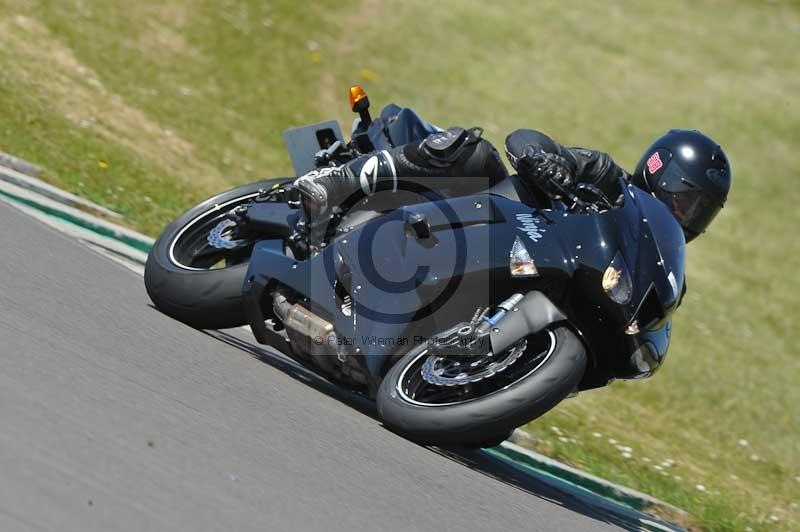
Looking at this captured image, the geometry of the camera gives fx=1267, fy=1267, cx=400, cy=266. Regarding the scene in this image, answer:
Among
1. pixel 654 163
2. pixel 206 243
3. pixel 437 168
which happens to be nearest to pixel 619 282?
pixel 654 163

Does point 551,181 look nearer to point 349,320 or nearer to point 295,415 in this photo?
point 349,320

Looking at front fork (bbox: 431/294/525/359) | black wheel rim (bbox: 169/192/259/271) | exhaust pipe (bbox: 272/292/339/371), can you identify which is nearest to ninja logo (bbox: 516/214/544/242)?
front fork (bbox: 431/294/525/359)

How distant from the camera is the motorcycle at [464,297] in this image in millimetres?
5285

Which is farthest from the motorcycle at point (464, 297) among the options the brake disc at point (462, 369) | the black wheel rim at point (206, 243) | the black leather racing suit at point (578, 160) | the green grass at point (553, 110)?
the green grass at point (553, 110)

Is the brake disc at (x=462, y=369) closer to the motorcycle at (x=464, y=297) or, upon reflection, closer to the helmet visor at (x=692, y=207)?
the motorcycle at (x=464, y=297)

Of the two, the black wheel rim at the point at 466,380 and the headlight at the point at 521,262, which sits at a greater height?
the headlight at the point at 521,262

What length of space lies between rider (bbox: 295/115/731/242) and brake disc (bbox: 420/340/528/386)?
78cm

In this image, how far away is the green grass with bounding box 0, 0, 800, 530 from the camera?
9.76 m

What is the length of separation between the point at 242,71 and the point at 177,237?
9.69 meters

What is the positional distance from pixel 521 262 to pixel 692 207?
0.93 meters

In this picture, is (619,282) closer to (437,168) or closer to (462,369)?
(462,369)

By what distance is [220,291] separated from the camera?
251 inches

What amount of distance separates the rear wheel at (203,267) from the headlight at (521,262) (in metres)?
1.56

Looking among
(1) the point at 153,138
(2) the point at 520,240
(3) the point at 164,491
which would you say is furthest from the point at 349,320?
(1) the point at 153,138
